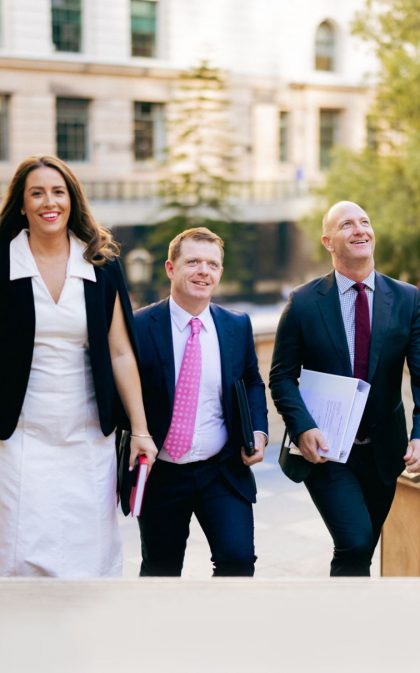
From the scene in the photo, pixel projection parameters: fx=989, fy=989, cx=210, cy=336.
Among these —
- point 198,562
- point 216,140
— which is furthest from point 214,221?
point 198,562

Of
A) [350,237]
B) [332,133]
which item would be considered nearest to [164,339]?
[350,237]

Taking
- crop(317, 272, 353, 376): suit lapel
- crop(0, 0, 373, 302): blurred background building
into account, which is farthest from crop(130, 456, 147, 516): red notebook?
crop(0, 0, 373, 302): blurred background building

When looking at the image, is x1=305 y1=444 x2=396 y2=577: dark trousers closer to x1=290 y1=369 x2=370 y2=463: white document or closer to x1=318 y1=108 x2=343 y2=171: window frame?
x1=290 y1=369 x2=370 y2=463: white document

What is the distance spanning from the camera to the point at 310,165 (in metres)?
40.1

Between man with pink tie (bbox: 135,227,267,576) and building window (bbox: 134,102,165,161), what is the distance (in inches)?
1266

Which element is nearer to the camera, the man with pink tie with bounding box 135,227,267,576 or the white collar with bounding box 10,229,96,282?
the white collar with bounding box 10,229,96,282

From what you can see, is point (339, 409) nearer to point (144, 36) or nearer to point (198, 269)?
point (198, 269)

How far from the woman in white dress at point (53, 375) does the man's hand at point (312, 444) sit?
2.89ft

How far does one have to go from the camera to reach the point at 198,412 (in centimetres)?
397

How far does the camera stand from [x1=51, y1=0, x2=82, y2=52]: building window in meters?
33.2

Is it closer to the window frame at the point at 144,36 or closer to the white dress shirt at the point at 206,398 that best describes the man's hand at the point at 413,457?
the white dress shirt at the point at 206,398

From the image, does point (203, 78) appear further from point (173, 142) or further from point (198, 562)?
point (198, 562)

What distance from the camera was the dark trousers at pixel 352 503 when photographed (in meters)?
4.01

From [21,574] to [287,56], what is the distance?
1480 inches
